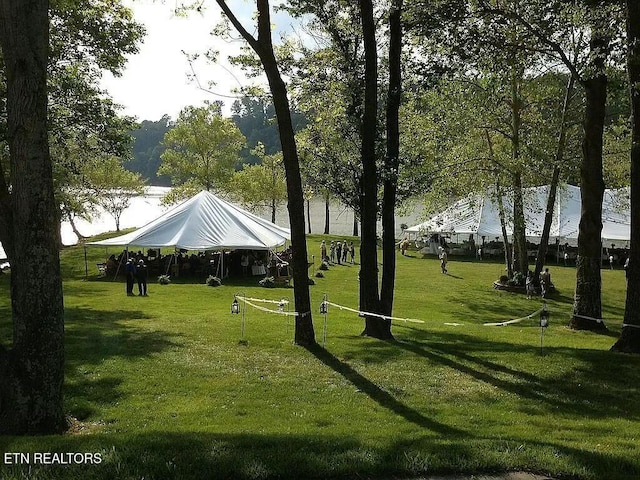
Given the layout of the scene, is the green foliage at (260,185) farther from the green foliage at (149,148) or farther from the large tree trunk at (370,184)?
the green foliage at (149,148)

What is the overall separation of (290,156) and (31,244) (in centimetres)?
546

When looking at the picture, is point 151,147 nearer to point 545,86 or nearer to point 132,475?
point 545,86

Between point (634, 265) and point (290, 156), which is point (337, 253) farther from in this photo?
point (634, 265)

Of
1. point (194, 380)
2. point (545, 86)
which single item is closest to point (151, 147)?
point (545, 86)

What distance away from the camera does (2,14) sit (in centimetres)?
517

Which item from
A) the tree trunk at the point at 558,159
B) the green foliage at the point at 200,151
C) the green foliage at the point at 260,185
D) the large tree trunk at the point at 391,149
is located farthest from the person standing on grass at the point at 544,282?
the green foliage at the point at 260,185

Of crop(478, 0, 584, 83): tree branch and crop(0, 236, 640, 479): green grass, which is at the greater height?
crop(478, 0, 584, 83): tree branch

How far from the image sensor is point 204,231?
24812mm

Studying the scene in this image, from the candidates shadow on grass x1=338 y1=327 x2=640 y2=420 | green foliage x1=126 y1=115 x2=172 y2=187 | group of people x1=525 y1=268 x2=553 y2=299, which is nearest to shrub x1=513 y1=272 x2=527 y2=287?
group of people x1=525 y1=268 x2=553 y2=299

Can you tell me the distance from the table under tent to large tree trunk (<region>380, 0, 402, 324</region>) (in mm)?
12811

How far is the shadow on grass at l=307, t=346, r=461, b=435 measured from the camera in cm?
615

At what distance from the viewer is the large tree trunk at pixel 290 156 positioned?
965 cm

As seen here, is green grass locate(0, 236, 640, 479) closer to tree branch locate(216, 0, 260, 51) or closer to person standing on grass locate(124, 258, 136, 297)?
person standing on grass locate(124, 258, 136, 297)

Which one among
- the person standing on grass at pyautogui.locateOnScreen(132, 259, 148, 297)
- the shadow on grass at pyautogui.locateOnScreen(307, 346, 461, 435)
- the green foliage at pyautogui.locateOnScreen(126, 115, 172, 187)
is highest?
the green foliage at pyautogui.locateOnScreen(126, 115, 172, 187)
